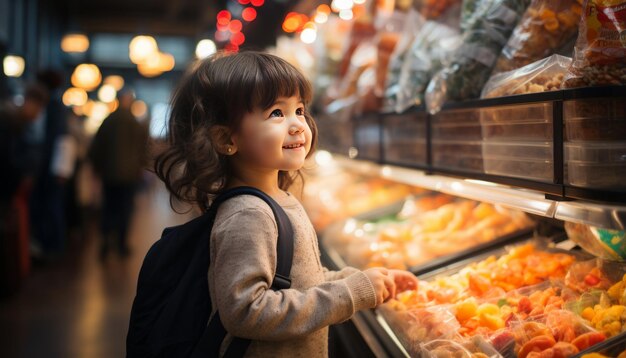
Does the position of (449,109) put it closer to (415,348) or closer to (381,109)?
(415,348)

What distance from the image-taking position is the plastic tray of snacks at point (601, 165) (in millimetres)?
1279

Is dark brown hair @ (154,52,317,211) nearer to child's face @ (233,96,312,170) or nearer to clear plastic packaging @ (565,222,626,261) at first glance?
child's face @ (233,96,312,170)

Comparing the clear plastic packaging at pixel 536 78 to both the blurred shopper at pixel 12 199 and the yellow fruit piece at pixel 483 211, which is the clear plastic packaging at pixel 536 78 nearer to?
the yellow fruit piece at pixel 483 211

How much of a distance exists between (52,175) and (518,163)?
6.35 m

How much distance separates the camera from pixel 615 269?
5.35 ft

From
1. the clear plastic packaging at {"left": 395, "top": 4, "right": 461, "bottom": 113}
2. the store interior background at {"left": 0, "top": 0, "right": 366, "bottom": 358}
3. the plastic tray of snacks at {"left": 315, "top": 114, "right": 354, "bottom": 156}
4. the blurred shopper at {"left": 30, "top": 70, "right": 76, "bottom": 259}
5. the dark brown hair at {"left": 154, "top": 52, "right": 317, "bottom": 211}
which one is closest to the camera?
the dark brown hair at {"left": 154, "top": 52, "right": 317, "bottom": 211}

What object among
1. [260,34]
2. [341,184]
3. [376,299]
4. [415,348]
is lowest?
[415,348]

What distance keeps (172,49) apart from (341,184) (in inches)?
624

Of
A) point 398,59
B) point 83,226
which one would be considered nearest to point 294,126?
point 398,59

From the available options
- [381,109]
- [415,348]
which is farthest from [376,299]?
[381,109]

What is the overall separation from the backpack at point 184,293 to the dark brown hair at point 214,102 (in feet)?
0.32

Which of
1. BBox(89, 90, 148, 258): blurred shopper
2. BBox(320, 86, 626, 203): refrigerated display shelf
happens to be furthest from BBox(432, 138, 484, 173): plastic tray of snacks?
BBox(89, 90, 148, 258): blurred shopper

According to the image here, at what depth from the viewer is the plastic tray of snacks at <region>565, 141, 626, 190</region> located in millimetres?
1279

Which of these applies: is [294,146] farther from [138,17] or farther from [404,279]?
[138,17]
